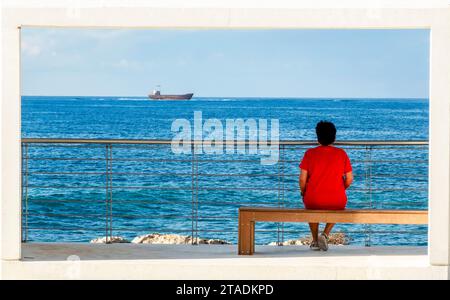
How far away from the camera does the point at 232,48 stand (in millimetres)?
41938

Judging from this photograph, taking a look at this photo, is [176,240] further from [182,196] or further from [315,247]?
[182,196]

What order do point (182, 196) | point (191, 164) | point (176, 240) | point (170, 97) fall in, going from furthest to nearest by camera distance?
point (170, 97) → point (191, 164) → point (182, 196) → point (176, 240)

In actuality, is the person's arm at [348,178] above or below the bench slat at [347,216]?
above

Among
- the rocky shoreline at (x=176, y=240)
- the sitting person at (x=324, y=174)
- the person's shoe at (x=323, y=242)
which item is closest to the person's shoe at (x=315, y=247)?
the person's shoe at (x=323, y=242)

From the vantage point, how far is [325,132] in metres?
6.71

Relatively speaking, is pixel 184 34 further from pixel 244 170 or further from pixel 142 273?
pixel 142 273

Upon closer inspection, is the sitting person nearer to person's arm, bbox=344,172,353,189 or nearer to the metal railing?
person's arm, bbox=344,172,353,189

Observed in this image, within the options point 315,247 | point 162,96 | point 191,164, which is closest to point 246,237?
point 315,247

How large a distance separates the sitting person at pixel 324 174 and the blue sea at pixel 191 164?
19.6m

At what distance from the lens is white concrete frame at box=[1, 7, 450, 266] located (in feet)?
19.3

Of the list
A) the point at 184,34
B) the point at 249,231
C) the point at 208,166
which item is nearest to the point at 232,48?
the point at 184,34

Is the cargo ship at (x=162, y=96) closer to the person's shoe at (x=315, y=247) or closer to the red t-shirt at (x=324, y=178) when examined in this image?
the person's shoe at (x=315, y=247)
